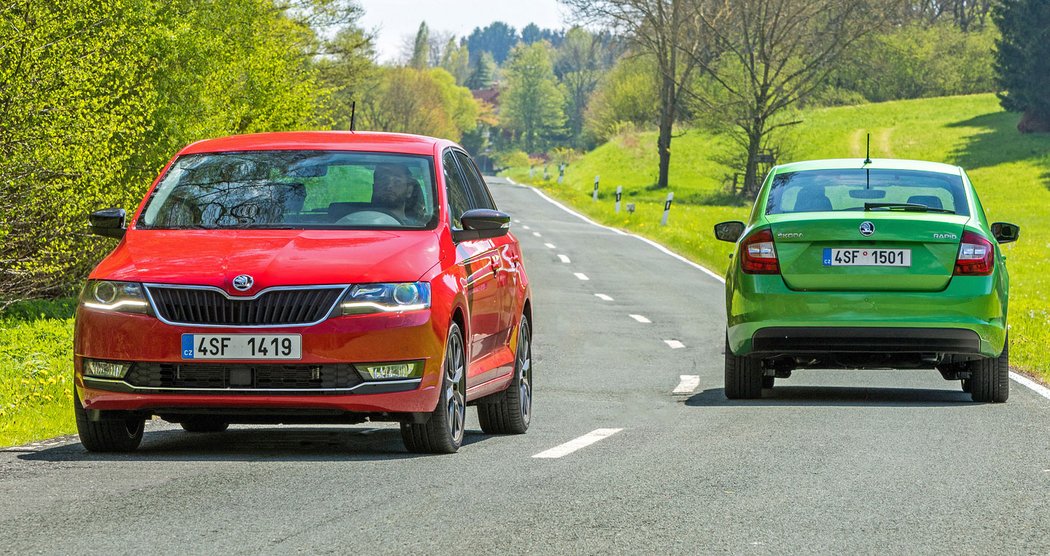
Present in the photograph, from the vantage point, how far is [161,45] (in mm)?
23203

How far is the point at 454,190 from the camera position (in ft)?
30.3

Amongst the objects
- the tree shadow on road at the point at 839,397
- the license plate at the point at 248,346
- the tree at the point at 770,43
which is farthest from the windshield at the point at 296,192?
the tree at the point at 770,43

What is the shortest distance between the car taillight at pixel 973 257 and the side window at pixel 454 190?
3.51 metres

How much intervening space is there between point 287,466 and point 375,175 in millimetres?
1960

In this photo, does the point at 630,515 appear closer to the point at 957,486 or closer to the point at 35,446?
the point at 957,486

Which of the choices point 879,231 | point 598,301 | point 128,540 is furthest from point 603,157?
point 128,540

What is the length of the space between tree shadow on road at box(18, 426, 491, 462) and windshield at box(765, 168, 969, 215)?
3.09m

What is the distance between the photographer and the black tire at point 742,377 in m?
11.8

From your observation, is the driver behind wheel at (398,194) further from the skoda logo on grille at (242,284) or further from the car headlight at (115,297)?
the car headlight at (115,297)

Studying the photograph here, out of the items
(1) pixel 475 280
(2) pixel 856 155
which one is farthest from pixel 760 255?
(2) pixel 856 155

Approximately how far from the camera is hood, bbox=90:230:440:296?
25.5 ft

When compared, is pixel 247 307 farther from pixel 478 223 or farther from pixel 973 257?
pixel 973 257

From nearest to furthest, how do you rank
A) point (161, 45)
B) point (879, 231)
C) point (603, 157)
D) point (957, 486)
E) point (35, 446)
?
point (957, 486) → point (35, 446) → point (879, 231) → point (161, 45) → point (603, 157)

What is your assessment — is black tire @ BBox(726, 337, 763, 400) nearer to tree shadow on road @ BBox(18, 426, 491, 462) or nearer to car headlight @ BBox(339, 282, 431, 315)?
tree shadow on road @ BBox(18, 426, 491, 462)
